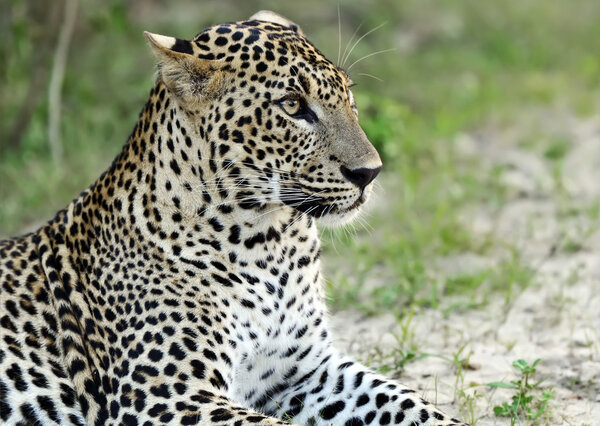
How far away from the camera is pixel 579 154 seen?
10.2 metres

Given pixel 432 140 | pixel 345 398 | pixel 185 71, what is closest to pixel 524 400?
pixel 345 398

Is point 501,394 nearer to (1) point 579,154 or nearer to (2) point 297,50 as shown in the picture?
(2) point 297,50

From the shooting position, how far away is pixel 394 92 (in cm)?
Result: 1213

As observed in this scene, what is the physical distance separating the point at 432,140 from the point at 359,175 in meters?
6.15

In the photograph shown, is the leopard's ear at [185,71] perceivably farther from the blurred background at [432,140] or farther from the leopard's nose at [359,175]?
the blurred background at [432,140]

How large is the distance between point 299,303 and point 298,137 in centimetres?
94

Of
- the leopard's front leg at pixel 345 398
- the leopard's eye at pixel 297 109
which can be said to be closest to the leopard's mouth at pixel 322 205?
the leopard's eye at pixel 297 109

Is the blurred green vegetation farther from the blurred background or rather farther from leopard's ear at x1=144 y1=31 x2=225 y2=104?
leopard's ear at x1=144 y1=31 x2=225 y2=104

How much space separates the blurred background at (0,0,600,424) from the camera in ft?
22.4

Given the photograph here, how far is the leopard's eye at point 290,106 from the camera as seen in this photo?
458 centimetres

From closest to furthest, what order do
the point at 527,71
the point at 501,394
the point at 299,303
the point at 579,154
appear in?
1. the point at 299,303
2. the point at 501,394
3. the point at 579,154
4. the point at 527,71

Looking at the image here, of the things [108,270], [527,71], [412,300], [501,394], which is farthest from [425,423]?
[527,71]

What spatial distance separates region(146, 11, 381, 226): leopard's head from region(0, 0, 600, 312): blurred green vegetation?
2.21 m

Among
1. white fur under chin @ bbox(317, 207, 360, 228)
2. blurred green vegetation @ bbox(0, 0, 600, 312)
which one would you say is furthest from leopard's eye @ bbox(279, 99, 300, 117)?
blurred green vegetation @ bbox(0, 0, 600, 312)
